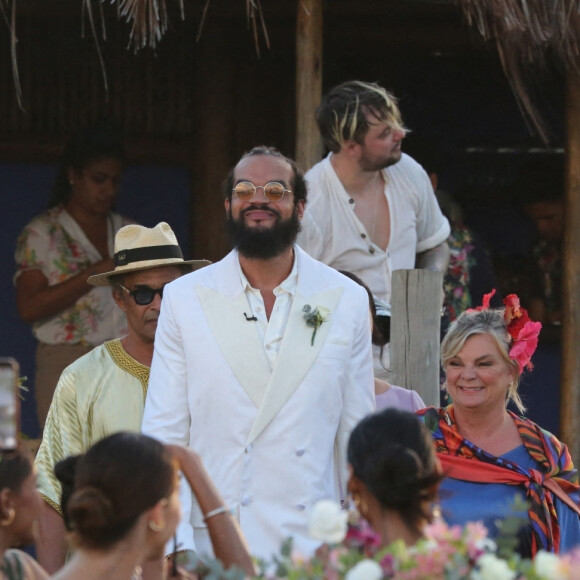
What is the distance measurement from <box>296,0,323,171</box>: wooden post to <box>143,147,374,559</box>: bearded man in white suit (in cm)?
140

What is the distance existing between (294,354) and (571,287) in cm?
244

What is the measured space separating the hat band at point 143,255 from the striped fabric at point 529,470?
1.09 meters

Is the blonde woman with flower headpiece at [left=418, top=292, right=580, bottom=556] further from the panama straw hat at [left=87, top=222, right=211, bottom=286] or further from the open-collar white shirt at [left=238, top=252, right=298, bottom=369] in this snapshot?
the panama straw hat at [left=87, top=222, right=211, bottom=286]

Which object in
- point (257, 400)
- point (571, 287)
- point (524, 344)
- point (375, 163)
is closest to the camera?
point (257, 400)

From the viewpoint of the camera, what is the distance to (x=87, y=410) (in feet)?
16.1

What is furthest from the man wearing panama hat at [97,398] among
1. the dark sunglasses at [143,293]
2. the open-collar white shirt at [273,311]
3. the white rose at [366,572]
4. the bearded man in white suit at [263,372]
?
the white rose at [366,572]

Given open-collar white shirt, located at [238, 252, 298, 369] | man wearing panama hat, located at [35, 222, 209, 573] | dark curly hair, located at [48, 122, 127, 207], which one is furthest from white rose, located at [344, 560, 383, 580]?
dark curly hair, located at [48, 122, 127, 207]

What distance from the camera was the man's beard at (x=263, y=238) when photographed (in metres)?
4.75

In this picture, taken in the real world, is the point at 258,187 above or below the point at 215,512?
above

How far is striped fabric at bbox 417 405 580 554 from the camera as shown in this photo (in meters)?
4.93

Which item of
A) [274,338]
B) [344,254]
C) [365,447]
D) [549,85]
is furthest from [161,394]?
[549,85]

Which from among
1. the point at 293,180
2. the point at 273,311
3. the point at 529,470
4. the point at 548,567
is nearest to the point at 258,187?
the point at 293,180

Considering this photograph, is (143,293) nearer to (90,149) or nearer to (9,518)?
(9,518)

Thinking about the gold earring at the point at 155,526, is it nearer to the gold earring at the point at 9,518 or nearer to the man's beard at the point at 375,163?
the gold earring at the point at 9,518
